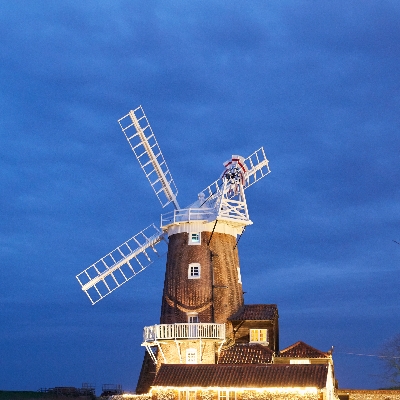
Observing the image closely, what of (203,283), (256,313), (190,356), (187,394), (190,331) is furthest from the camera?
(203,283)

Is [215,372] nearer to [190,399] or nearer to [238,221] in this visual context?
[190,399]

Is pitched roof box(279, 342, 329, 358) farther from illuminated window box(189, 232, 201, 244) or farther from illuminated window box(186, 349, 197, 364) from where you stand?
illuminated window box(189, 232, 201, 244)

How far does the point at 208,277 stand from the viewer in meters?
60.8

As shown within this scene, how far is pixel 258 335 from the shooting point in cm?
5991

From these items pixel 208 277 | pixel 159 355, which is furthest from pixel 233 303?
pixel 159 355

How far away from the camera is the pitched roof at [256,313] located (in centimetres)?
5975

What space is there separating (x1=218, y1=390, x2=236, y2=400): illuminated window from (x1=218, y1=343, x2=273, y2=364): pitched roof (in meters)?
5.11

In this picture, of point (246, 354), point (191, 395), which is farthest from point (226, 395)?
point (246, 354)

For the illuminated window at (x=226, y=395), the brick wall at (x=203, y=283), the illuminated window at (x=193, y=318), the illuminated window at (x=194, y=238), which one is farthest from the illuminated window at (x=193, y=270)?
the illuminated window at (x=226, y=395)

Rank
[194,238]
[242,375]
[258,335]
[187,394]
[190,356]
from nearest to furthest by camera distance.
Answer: [242,375] → [187,394] → [190,356] → [258,335] → [194,238]

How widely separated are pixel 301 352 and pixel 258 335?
11.3 ft

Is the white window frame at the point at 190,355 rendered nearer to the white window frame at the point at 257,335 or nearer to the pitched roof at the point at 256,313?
the pitched roof at the point at 256,313

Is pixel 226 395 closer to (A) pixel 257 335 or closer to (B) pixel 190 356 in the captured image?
(B) pixel 190 356

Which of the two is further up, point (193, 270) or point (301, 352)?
point (193, 270)
